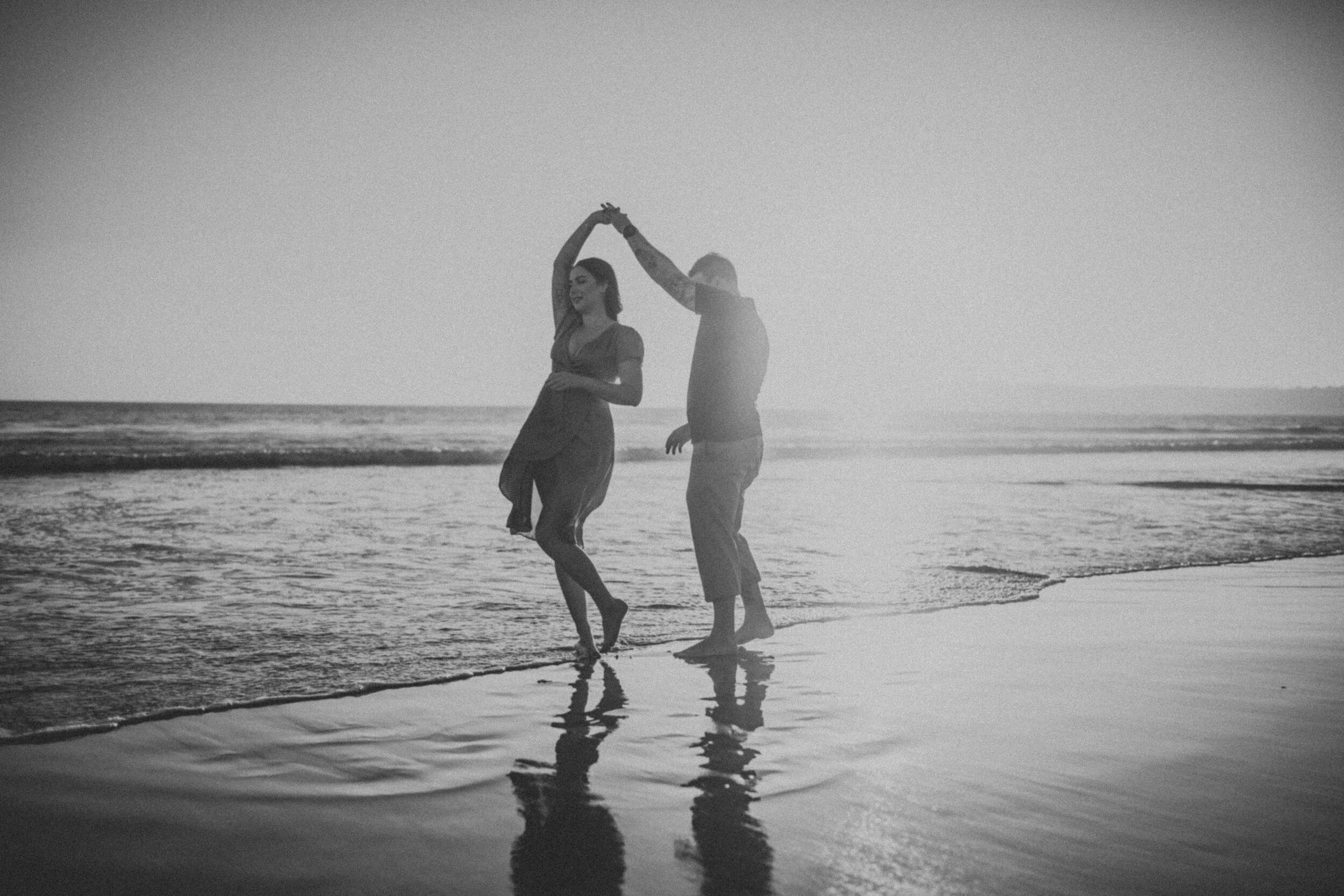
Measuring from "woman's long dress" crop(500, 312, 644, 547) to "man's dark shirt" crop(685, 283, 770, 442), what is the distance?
325mm

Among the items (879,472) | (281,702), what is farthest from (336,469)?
(281,702)

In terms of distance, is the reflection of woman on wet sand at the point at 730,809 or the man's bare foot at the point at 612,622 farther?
the man's bare foot at the point at 612,622

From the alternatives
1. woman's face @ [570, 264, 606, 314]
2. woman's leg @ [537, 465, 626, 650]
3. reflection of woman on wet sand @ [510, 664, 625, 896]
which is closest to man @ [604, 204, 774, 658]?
woman's face @ [570, 264, 606, 314]

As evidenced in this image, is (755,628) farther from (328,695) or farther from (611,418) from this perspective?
(328,695)

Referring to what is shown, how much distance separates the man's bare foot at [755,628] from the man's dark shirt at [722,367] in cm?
94

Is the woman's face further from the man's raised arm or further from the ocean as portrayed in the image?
the ocean

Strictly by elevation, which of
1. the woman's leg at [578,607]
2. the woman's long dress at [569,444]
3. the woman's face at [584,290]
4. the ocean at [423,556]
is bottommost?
the ocean at [423,556]

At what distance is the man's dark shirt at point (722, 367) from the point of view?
4293mm

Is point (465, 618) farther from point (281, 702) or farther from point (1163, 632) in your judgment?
point (1163, 632)

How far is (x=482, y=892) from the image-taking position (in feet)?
5.98

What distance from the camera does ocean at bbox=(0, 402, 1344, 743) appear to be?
151 inches

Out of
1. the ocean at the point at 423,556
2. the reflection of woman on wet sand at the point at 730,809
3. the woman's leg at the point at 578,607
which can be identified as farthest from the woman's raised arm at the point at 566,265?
the reflection of woman on wet sand at the point at 730,809

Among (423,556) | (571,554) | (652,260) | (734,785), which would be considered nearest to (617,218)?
(652,260)

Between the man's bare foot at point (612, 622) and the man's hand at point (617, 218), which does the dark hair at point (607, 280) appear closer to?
the man's hand at point (617, 218)
